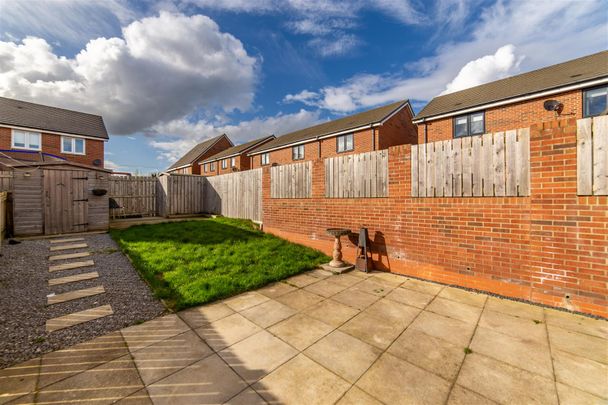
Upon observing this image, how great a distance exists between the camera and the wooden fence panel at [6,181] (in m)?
7.73

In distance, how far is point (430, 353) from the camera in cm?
262

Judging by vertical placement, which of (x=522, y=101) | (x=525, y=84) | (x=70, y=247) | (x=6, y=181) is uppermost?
(x=525, y=84)

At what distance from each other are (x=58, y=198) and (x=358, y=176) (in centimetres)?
958

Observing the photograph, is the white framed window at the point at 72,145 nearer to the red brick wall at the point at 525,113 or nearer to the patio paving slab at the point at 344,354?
the patio paving slab at the point at 344,354

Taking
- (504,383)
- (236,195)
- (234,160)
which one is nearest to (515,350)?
(504,383)

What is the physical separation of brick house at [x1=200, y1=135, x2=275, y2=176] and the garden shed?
59.1 feet

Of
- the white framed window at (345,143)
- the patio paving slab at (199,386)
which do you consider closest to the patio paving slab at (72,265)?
the patio paving slab at (199,386)

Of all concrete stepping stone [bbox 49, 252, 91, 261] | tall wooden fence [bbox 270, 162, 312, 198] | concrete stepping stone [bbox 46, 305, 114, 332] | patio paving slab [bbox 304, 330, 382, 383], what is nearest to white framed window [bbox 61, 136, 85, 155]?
concrete stepping stone [bbox 49, 252, 91, 261]

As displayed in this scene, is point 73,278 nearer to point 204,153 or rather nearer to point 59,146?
point 59,146

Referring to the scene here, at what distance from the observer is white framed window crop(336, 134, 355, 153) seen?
18.1m

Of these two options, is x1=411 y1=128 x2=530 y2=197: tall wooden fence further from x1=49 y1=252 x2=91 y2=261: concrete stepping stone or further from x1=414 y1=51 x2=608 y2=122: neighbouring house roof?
x1=414 y1=51 x2=608 y2=122: neighbouring house roof

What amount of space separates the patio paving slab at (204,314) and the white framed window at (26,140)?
23301 millimetres

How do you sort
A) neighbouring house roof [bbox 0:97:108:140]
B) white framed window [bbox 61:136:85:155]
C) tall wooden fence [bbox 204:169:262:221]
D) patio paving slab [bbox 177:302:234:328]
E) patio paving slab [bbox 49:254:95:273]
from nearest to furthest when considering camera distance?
1. patio paving slab [bbox 177:302:234:328]
2. patio paving slab [bbox 49:254:95:273]
3. tall wooden fence [bbox 204:169:262:221]
4. neighbouring house roof [bbox 0:97:108:140]
5. white framed window [bbox 61:136:85:155]

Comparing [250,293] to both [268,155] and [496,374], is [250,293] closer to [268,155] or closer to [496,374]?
[496,374]
